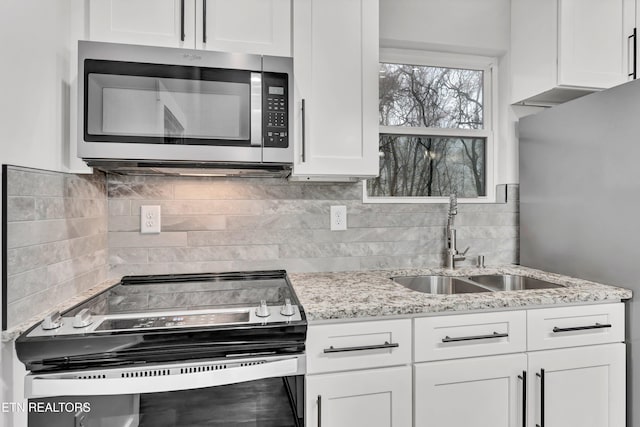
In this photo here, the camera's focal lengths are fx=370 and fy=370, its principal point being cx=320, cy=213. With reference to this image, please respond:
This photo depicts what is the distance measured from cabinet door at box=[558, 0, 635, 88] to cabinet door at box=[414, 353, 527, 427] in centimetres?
139

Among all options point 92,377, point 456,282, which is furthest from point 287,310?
point 456,282

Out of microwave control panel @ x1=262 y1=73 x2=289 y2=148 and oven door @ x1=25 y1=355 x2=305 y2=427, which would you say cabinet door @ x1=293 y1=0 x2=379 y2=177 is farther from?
oven door @ x1=25 y1=355 x2=305 y2=427

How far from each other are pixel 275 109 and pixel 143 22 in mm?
611

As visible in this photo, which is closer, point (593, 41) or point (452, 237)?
point (593, 41)

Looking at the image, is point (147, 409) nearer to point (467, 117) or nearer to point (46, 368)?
point (46, 368)

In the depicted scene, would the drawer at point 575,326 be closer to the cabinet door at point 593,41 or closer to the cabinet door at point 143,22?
the cabinet door at point 593,41

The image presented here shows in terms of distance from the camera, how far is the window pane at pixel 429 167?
210 cm

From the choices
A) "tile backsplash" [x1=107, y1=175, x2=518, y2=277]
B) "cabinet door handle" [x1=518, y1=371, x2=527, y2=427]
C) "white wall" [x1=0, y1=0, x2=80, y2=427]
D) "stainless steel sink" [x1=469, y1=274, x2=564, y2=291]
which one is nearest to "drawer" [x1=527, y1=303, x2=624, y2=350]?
"cabinet door handle" [x1=518, y1=371, x2=527, y2=427]

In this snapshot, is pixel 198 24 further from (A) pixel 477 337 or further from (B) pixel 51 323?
(A) pixel 477 337

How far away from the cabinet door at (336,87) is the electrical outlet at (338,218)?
0.33 meters

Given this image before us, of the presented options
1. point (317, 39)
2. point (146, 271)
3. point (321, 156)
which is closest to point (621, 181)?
point (321, 156)

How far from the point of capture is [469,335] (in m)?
1.35

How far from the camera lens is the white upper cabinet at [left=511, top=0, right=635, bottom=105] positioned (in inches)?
70.8

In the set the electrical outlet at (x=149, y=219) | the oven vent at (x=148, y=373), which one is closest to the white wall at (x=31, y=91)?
the oven vent at (x=148, y=373)
